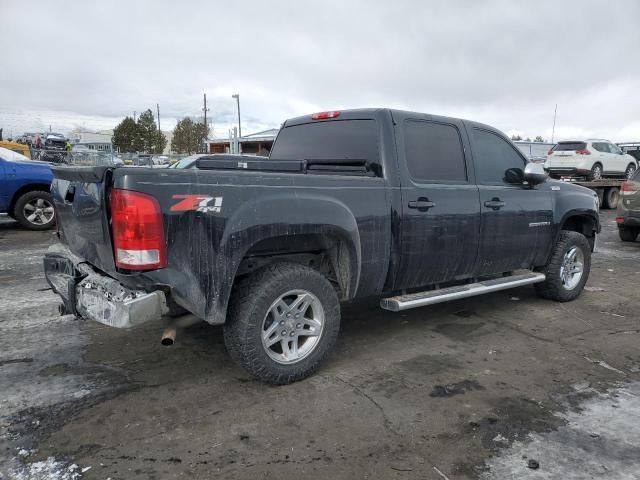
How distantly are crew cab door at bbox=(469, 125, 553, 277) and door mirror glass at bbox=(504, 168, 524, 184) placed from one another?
14mm

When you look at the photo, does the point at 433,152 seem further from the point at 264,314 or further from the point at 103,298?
the point at 103,298

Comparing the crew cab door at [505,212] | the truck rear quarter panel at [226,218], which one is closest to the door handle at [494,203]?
the crew cab door at [505,212]

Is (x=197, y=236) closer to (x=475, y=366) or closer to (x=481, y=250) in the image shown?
(x=475, y=366)

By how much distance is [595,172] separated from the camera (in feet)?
59.2

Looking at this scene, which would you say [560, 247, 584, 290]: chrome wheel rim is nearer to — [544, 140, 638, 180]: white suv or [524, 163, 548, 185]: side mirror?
[524, 163, 548, 185]: side mirror

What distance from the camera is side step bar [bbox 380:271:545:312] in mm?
3879

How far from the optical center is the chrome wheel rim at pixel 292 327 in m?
3.29

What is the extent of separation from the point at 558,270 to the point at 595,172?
15.0 m

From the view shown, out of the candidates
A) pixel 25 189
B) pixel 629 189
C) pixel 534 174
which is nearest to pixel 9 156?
pixel 25 189

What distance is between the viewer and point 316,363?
11.5 feet

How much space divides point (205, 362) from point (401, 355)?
5.22ft

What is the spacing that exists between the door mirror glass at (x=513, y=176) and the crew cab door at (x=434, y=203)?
61 centimetres

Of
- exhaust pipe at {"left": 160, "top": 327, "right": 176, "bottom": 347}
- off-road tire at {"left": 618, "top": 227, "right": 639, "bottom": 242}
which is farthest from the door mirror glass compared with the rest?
off-road tire at {"left": 618, "top": 227, "right": 639, "bottom": 242}

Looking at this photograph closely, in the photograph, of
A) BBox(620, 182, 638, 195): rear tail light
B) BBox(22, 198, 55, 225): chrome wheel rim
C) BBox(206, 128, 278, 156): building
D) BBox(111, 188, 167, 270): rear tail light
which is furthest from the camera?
BBox(206, 128, 278, 156): building
